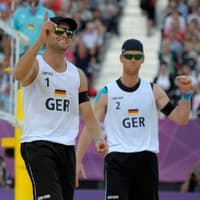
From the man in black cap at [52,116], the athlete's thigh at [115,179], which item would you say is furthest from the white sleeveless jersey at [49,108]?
the athlete's thigh at [115,179]

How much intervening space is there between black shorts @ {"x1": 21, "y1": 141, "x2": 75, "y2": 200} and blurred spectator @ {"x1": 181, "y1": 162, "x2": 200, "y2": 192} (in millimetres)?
5237

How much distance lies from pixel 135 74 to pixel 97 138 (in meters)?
1.19

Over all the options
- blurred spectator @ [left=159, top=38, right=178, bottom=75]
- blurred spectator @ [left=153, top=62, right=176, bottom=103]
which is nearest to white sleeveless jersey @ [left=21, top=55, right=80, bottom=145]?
blurred spectator @ [left=153, top=62, right=176, bottom=103]

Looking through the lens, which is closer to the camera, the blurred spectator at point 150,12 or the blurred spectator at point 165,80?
the blurred spectator at point 165,80

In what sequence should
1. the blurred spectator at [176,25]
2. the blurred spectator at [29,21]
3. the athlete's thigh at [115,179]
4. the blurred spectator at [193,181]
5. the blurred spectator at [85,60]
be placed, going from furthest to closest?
the blurred spectator at [85,60] < the blurred spectator at [176,25] < the blurred spectator at [193,181] < the blurred spectator at [29,21] < the athlete's thigh at [115,179]

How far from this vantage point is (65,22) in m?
7.38

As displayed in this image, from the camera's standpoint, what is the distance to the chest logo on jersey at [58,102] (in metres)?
7.29

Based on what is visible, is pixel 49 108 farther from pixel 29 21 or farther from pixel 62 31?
pixel 29 21

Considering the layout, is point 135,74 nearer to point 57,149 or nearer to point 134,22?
point 57,149

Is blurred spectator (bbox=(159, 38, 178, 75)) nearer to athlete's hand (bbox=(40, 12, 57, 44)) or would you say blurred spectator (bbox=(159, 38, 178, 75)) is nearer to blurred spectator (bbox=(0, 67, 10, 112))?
blurred spectator (bbox=(0, 67, 10, 112))

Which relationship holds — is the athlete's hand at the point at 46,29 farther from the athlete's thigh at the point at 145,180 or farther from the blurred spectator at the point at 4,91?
the blurred spectator at the point at 4,91

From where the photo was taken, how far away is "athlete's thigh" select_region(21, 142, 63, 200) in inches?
275

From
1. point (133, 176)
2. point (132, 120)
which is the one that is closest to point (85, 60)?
point (132, 120)

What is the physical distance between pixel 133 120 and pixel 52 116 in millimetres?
1381
